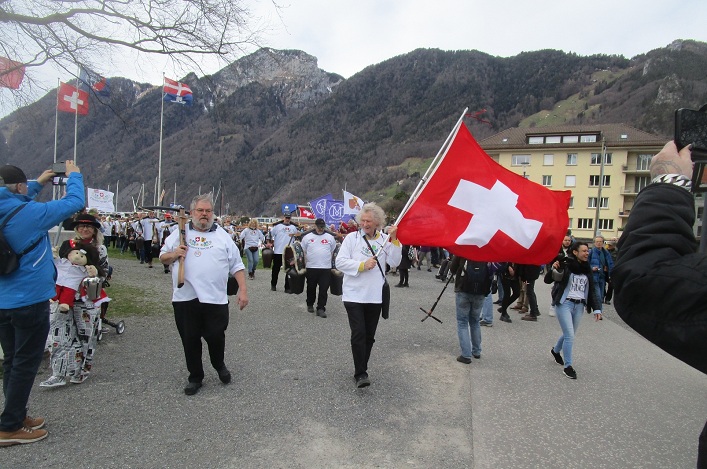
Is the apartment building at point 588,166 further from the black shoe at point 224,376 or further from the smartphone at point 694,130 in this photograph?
the smartphone at point 694,130

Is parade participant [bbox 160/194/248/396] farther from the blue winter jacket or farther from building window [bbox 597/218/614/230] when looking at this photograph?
building window [bbox 597/218/614/230]

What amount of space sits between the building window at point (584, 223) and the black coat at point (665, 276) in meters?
57.5

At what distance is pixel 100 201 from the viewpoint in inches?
785

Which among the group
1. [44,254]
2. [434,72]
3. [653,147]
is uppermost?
[434,72]

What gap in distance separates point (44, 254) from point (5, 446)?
1465 millimetres

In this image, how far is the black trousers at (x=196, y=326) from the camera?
440 cm

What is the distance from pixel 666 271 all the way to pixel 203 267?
13.1 ft

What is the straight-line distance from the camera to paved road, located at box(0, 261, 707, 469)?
10.9 ft

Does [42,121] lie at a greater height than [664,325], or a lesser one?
greater

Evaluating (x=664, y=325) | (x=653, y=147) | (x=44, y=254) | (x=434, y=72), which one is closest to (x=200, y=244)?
(x=44, y=254)

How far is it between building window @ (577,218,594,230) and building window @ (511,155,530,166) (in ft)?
31.0

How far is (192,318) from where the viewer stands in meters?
4.41

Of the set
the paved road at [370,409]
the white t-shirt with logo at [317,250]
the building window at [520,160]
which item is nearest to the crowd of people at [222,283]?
the paved road at [370,409]

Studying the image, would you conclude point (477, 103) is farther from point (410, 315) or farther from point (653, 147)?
point (410, 315)
